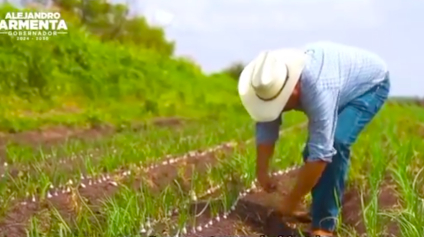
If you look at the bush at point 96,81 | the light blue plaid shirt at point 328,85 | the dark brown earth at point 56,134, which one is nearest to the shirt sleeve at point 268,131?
the light blue plaid shirt at point 328,85

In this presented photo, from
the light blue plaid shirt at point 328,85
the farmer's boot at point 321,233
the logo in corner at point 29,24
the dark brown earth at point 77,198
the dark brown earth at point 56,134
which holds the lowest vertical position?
the farmer's boot at point 321,233

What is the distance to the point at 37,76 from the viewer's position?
38.3 ft

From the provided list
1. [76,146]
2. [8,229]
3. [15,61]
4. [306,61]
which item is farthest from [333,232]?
[15,61]

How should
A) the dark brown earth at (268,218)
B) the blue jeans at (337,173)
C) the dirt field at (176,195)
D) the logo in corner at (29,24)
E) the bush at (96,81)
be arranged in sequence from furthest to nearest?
the bush at (96,81) < the logo in corner at (29,24) < the blue jeans at (337,173) < the dark brown earth at (268,218) < the dirt field at (176,195)

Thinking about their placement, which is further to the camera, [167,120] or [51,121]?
[167,120]

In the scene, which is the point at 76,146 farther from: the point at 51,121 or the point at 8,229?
the point at 51,121

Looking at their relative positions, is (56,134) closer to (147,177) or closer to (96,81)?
(147,177)

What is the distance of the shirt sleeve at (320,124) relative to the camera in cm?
326

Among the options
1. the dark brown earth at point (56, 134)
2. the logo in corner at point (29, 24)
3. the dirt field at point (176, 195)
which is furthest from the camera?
the logo in corner at point (29, 24)

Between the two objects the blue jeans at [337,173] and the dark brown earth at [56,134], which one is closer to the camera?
the blue jeans at [337,173]

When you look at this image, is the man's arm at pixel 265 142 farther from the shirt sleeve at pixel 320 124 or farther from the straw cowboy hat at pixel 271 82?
the shirt sleeve at pixel 320 124

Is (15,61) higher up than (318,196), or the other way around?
(15,61)

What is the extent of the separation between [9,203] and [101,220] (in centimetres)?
66

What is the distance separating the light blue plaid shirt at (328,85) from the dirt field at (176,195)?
1.03 feet
